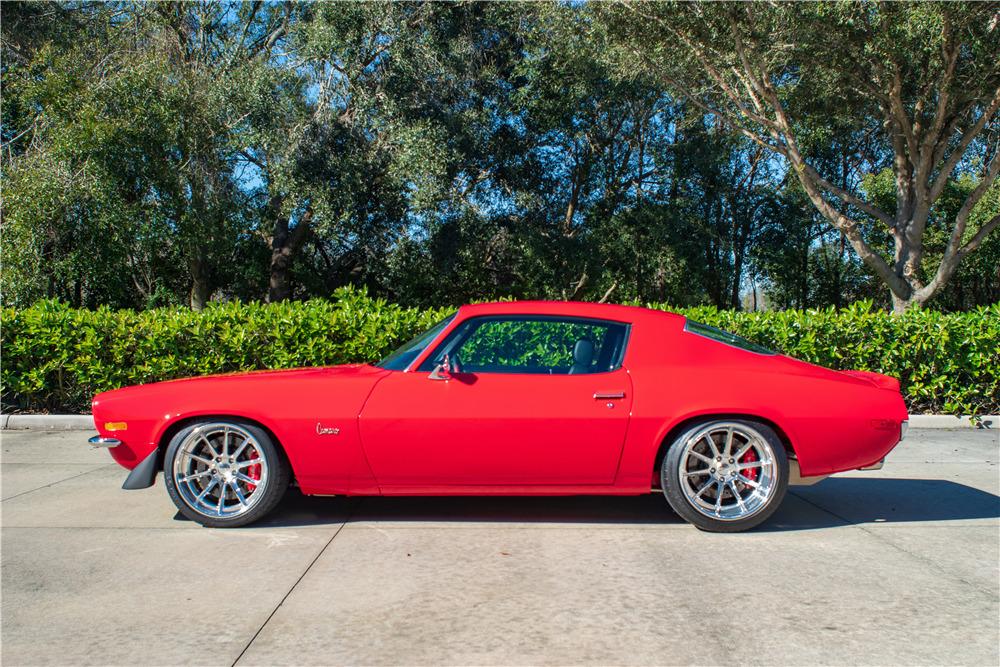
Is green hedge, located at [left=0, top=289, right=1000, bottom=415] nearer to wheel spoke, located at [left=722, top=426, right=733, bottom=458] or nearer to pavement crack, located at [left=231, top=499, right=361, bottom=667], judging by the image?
pavement crack, located at [left=231, top=499, right=361, bottom=667]

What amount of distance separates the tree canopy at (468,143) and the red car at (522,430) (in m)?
9.91

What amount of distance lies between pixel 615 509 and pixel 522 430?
1107 mm

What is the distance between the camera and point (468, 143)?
16891 millimetres

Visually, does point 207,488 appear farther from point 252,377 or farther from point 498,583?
point 498,583

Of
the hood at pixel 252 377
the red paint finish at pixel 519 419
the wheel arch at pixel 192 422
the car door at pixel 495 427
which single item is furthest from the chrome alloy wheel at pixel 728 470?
the wheel arch at pixel 192 422

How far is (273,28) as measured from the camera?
63.3ft

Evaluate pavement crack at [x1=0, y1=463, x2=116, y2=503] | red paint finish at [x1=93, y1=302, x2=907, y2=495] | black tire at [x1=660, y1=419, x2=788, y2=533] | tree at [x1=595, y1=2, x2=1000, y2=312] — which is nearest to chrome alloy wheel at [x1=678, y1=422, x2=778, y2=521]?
black tire at [x1=660, y1=419, x2=788, y2=533]

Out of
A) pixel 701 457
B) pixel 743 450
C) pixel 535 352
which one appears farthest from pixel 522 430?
pixel 743 450

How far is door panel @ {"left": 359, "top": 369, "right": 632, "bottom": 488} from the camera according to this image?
15.3 ft

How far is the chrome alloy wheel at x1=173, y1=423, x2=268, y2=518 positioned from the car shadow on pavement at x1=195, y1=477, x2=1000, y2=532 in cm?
25

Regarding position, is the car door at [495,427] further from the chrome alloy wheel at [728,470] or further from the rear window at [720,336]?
the rear window at [720,336]

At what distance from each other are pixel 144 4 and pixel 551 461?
55.6ft

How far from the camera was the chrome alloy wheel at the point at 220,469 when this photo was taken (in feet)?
15.8

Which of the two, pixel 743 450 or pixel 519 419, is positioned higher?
pixel 519 419
